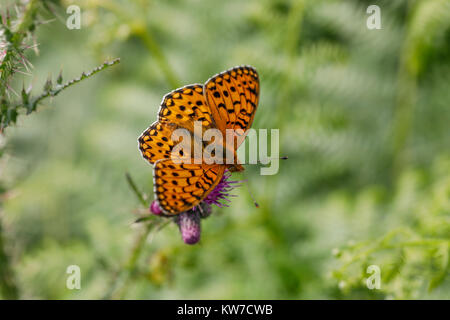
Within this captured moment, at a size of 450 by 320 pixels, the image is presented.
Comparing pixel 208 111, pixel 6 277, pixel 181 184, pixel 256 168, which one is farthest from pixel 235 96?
pixel 256 168

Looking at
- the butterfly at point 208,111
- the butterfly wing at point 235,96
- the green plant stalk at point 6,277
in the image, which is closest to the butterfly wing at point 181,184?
the butterfly at point 208,111

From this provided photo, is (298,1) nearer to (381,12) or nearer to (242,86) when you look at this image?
(381,12)

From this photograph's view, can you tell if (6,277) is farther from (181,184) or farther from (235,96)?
(235,96)

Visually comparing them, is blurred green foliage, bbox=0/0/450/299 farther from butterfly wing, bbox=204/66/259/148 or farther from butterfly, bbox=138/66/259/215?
butterfly wing, bbox=204/66/259/148

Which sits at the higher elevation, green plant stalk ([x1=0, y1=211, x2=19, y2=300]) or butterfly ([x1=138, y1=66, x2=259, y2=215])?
butterfly ([x1=138, y1=66, x2=259, y2=215])

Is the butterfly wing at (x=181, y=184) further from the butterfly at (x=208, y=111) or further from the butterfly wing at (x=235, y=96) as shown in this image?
the butterfly wing at (x=235, y=96)

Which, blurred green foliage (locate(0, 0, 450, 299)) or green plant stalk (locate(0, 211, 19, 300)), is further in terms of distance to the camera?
blurred green foliage (locate(0, 0, 450, 299))

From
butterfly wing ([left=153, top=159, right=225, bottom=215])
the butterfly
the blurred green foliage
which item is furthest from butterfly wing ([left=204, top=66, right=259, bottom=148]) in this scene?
the blurred green foliage
